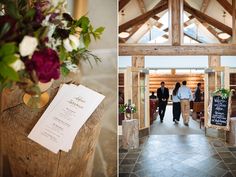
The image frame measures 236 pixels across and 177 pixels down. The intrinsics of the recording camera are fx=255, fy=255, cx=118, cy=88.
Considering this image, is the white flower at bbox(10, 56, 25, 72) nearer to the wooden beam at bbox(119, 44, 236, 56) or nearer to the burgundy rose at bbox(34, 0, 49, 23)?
the burgundy rose at bbox(34, 0, 49, 23)

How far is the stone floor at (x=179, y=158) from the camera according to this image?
384 centimetres

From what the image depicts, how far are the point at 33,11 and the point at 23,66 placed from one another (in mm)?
174

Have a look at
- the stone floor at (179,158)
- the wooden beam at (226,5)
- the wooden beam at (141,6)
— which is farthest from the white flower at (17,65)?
the wooden beam at (141,6)

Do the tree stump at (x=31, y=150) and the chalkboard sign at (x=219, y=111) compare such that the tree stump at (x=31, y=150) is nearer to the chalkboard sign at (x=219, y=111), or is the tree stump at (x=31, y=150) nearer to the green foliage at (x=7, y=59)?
the green foliage at (x=7, y=59)

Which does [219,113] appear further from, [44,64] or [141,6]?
[44,64]

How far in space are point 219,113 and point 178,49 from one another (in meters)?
1.77

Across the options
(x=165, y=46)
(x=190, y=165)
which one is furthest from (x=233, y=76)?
(x=190, y=165)

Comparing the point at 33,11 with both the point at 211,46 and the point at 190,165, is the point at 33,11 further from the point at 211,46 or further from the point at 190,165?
the point at 211,46

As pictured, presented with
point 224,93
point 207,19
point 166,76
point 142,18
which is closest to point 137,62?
point 142,18

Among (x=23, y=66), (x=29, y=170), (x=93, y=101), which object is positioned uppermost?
(x=23, y=66)

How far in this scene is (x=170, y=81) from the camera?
12.6 m

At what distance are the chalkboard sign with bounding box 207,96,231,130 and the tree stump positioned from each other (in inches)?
208

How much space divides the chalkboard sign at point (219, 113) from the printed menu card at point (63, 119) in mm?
5277

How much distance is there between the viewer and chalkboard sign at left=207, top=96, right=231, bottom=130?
5676mm
